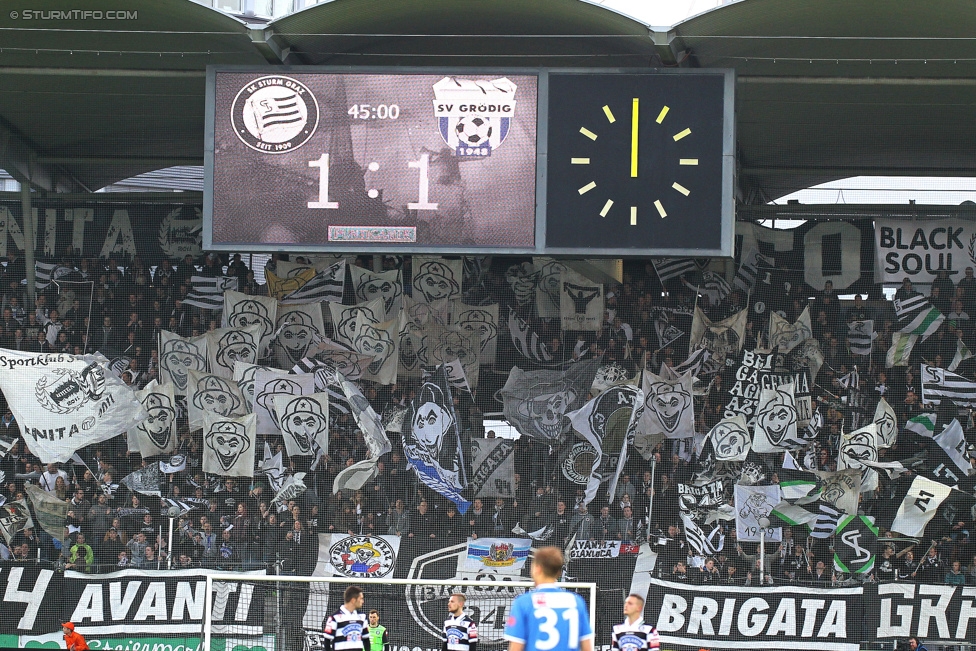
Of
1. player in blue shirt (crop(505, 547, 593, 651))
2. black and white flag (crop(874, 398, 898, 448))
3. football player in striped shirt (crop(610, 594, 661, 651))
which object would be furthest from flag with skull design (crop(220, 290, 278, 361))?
player in blue shirt (crop(505, 547, 593, 651))

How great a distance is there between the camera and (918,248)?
14.1 metres

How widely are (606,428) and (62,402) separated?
6.18 m

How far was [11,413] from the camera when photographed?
14.0m

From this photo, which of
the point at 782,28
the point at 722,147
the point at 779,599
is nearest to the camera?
the point at 722,147

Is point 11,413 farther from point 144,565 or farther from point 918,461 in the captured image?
point 918,461

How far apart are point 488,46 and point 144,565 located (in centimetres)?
661

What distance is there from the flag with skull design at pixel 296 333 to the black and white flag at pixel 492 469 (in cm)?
237

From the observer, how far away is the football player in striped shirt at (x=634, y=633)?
8102 millimetres

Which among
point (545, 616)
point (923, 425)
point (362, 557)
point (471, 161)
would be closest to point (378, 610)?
point (362, 557)

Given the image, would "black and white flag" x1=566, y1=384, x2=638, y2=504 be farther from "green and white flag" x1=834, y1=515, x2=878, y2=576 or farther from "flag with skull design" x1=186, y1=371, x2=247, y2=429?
"flag with skull design" x1=186, y1=371, x2=247, y2=429

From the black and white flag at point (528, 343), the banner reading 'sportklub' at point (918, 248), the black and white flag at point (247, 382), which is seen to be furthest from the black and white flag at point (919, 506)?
the black and white flag at point (247, 382)

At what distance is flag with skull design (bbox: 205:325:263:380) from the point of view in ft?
46.8

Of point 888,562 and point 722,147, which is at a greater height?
point 722,147

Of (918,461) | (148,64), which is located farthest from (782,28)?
(148,64)
